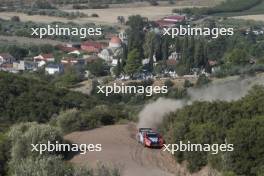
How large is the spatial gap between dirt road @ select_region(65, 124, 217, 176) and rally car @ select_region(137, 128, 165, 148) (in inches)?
5.6

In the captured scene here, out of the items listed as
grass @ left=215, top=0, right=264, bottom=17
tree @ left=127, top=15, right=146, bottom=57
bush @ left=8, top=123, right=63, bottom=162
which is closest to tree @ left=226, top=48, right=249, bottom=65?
tree @ left=127, top=15, right=146, bottom=57

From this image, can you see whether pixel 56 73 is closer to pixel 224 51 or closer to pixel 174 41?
pixel 174 41

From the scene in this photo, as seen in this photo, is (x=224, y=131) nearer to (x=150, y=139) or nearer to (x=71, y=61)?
(x=150, y=139)

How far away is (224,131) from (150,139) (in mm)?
2364

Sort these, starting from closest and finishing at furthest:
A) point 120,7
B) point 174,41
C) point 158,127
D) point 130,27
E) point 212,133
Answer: point 212,133 → point 158,127 → point 174,41 → point 130,27 → point 120,7

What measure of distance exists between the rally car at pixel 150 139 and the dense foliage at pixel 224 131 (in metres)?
Answer: 0.22

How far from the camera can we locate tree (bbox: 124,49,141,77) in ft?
200

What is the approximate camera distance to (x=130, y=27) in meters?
→ 89.4

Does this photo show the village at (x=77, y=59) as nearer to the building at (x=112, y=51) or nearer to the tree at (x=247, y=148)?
the building at (x=112, y=51)

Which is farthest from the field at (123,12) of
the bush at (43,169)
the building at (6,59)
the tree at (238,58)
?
the bush at (43,169)

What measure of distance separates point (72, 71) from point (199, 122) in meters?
42.0

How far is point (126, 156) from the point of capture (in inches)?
804

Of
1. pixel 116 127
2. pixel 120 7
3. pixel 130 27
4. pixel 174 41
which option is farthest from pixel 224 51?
pixel 116 127

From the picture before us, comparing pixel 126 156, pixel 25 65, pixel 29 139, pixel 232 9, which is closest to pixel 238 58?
pixel 25 65
